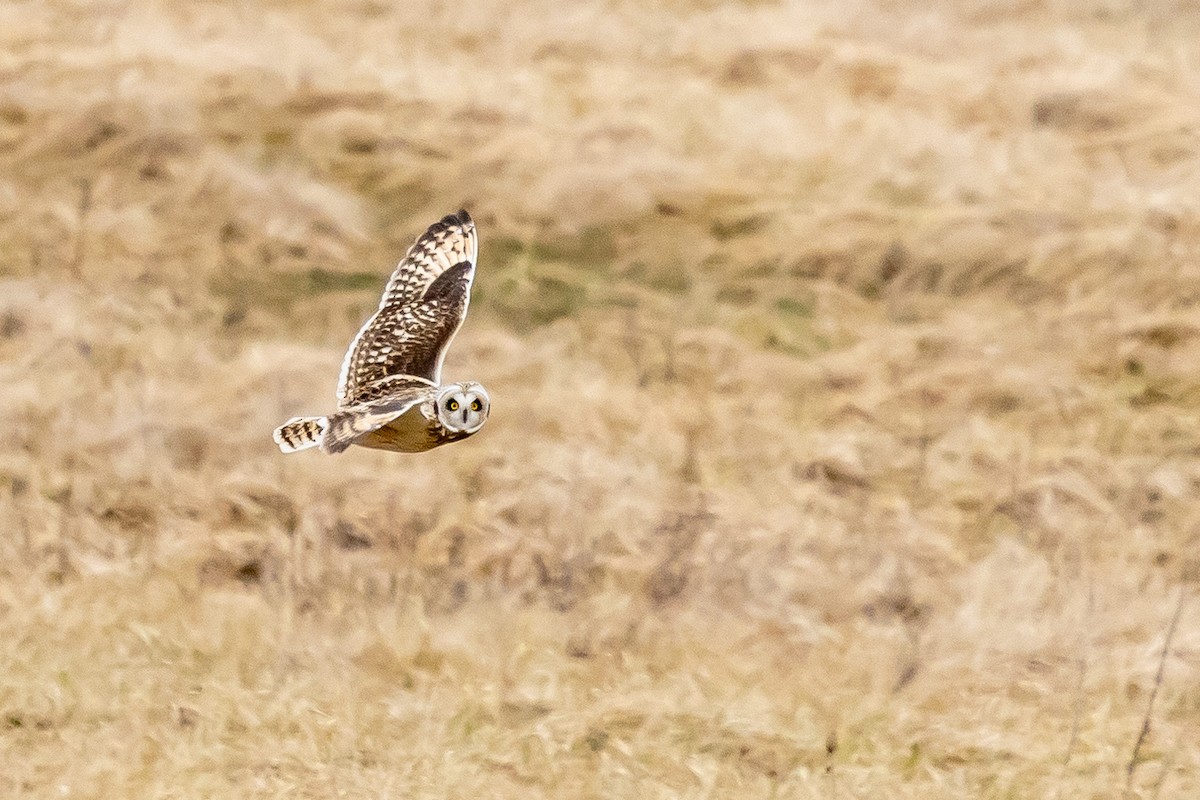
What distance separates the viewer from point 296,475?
24.5ft

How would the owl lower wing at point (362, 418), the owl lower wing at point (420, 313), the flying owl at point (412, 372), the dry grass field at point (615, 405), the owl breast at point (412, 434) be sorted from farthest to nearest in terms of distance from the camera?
the dry grass field at point (615, 405), the owl lower wing at point (420, 313), the owl breast at point (412, 434), the flying owl at point (412, 372), the owl lower wing at point (362, 418)

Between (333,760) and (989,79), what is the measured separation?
29.6ft

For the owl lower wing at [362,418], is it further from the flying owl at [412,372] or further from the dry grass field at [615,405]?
the dry grass field at [615,405]

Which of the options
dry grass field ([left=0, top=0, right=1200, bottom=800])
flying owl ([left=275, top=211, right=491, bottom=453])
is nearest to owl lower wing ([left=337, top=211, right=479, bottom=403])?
flying owl ([left=275, top=211, right=491, bottom=453])

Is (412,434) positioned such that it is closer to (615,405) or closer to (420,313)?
(420,313)

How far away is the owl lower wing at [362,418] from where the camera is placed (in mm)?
3818

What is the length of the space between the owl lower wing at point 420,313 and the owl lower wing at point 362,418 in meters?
0.45

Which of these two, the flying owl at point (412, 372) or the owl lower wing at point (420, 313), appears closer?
the flying owl at point (412, 372)

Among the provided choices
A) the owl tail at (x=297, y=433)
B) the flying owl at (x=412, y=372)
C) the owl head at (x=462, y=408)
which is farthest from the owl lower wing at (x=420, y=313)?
the owl head at (x=462, y=408)

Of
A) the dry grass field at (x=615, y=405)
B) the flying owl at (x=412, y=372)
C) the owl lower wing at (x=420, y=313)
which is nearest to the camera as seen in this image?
the flying owl at (x=412, y=372)

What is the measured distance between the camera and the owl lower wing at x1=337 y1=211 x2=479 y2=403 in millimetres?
4859

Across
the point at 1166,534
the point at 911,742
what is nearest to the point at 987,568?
the point at 1166,534

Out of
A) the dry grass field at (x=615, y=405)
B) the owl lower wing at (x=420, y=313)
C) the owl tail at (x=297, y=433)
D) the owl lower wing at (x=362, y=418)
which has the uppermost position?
the owl lower wing at (x=362, y=418)

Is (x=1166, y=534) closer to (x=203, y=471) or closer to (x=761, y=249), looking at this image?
(x=761, y=249)
